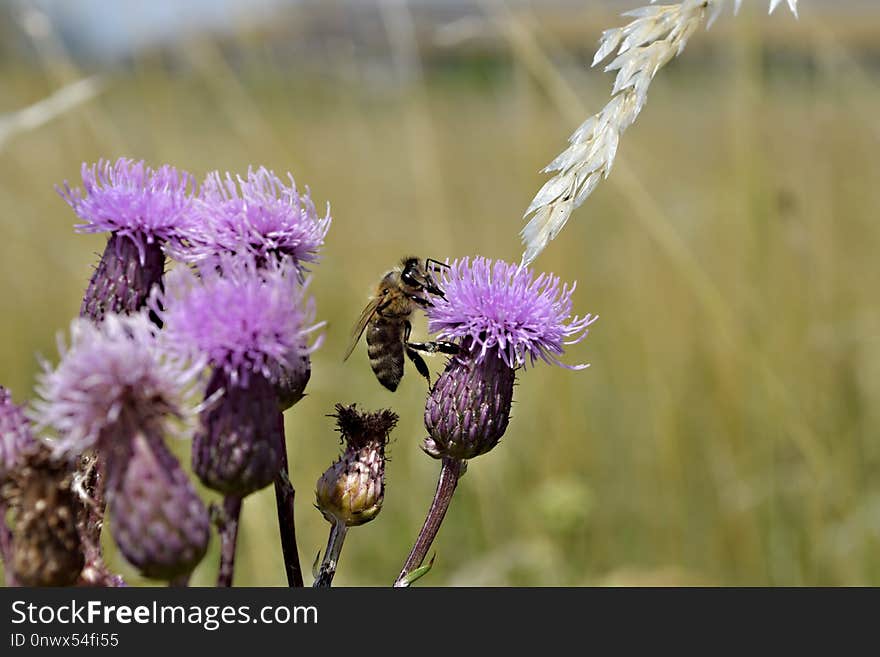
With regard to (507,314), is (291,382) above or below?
below

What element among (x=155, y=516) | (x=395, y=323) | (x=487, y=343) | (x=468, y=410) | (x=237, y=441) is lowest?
(x=155, y=516)

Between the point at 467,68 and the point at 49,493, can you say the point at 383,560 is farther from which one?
the point at 467,68

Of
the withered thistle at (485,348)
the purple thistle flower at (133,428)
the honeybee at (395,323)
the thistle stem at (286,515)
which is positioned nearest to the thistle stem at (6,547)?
the purple thistle flower at (133,428)

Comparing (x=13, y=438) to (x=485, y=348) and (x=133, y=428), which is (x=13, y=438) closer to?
(x=133, y=428)

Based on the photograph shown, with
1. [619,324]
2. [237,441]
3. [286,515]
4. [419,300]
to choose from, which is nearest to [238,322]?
[237,441]

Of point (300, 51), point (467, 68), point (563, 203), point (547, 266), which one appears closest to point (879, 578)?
point (547, 266)
